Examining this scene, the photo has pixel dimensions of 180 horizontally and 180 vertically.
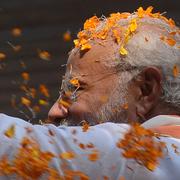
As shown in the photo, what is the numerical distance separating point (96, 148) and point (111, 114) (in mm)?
578

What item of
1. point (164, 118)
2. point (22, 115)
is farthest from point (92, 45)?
point (22, 115)

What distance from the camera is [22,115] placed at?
13.9 feet

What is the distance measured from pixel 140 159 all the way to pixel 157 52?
67 centimetres

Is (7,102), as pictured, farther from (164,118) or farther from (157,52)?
(164,118)

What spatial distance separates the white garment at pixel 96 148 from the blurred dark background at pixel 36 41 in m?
2.72

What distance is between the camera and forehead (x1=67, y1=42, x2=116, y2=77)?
209 centimetres

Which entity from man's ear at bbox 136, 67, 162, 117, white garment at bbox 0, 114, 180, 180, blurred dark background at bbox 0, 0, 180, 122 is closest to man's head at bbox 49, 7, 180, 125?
man's ear at bbox 136, 67, 162, 117

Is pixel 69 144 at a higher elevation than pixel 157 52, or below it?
below

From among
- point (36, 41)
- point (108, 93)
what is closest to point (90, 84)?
point (108, 93)

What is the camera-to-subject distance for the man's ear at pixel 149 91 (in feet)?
6.50

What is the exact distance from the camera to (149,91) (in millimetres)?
1993

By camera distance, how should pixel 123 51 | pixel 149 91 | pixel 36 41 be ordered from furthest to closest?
pixel 36 41 → pixel 123 51 → pixel 149 91

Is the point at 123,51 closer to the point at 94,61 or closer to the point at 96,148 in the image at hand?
the point at 94,61

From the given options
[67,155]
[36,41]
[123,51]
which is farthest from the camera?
[36,41]
